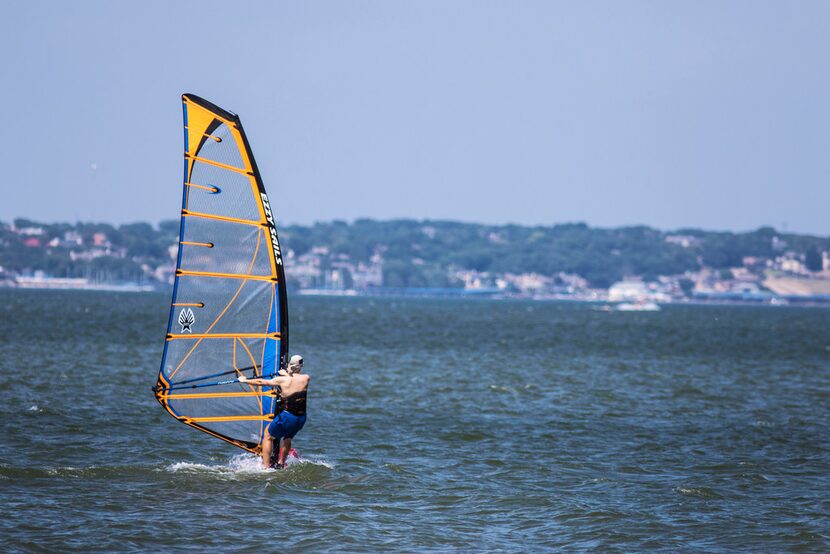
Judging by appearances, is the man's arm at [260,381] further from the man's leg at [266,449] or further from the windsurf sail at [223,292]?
the man's leg at [266,449]

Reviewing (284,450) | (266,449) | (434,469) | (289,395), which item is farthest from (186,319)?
(434,469)

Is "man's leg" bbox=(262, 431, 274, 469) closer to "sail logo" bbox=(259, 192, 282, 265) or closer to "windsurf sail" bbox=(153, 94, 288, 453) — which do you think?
"windsurf sail" bbox=(153, 94, 288, 453)

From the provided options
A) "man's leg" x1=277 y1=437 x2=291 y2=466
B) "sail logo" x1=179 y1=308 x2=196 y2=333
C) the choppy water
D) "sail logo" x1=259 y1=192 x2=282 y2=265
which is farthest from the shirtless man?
"sail logo" x1=259 y1=192 x2=282 y2=265

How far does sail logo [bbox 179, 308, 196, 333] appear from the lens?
1497cm

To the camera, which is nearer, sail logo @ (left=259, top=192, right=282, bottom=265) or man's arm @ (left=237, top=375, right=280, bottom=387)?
sail logo @ (left=259, top=192, right=282, bottom=265)

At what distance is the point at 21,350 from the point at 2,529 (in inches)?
1022

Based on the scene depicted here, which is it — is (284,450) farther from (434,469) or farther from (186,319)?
(434,469)

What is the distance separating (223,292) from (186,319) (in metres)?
0.57

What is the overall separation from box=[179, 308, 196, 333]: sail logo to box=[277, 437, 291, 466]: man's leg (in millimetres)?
1913

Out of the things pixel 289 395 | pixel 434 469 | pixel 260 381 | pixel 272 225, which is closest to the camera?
pixel 272 225

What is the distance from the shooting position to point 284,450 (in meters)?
15.6

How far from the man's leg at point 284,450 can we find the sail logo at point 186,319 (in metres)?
1.91

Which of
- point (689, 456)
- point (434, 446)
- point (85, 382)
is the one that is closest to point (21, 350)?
point (85, 382)

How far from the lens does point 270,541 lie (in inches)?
493
